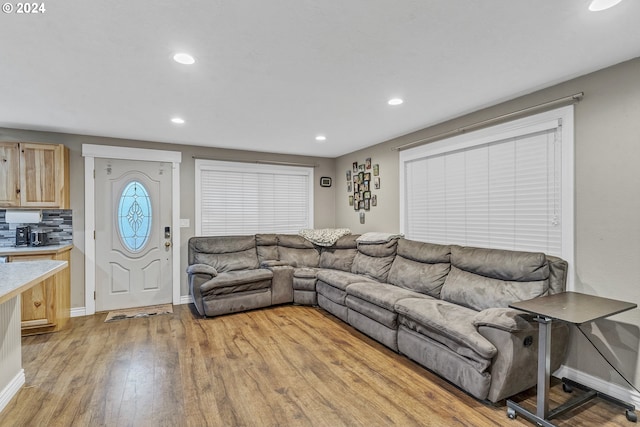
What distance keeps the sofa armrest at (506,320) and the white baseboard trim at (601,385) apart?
769 mm

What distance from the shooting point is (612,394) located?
7.31 ft

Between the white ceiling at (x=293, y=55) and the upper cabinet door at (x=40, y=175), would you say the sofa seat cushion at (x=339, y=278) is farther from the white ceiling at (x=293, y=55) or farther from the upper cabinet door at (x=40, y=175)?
the upper cabinet door at (x=40, y=175)

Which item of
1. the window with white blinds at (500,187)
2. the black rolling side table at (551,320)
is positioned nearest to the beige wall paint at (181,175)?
the window with white blinds at (500,187)

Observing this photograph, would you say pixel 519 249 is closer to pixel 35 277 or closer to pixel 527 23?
pixel 527 23

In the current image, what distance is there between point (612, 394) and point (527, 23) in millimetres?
2554

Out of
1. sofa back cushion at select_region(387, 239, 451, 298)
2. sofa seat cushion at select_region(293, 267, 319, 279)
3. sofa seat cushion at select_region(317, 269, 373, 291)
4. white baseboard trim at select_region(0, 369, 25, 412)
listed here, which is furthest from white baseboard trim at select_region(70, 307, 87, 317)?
sofa back cushion at select_region(387, 239, 451, 298)

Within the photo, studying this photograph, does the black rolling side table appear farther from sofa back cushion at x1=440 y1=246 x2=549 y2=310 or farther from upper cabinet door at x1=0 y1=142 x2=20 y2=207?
upper cabinet door at x1=0 y1=142 x2=20 y2=207

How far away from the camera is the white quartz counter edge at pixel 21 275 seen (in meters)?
1.68

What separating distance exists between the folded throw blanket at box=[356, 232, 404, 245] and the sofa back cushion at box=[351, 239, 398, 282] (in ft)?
0.13

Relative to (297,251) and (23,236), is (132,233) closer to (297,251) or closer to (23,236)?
(23,236)

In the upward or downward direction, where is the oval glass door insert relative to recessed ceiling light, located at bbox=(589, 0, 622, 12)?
downward

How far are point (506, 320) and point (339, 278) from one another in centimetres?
213

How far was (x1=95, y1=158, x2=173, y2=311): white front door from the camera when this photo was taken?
165 inches

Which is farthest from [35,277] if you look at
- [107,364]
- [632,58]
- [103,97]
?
[632,58]
